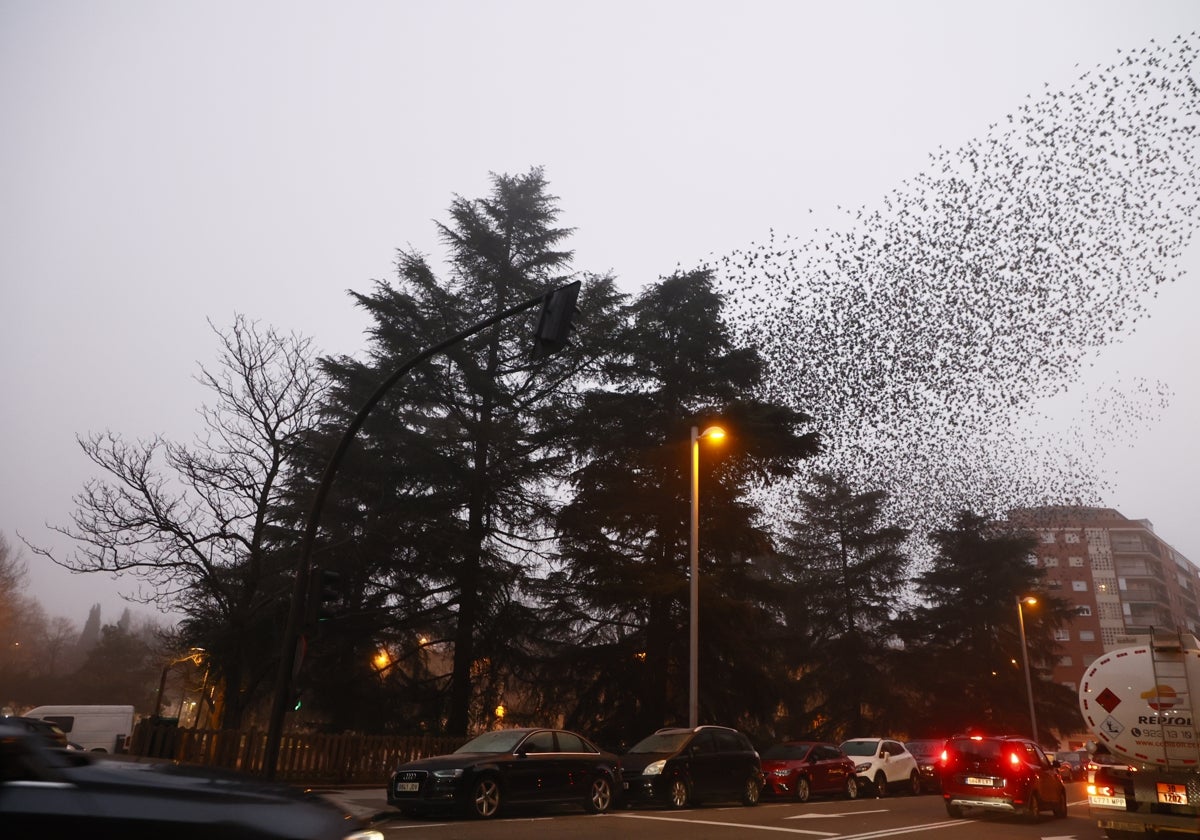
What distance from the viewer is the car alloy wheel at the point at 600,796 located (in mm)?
14438

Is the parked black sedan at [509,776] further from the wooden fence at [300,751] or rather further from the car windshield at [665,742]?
the wooden fence at [300,751]

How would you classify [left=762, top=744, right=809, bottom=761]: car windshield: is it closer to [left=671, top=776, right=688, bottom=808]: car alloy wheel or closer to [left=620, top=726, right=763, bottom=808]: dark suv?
[left=620, top=726, right=763, bottom=808]: dark suv

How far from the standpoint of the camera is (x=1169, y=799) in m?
11.8

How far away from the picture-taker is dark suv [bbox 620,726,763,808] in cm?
1602

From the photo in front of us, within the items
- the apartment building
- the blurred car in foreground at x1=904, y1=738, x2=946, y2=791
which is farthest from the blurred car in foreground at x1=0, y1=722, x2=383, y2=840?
the apartment building

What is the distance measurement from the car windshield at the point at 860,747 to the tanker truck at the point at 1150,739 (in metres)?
11.6

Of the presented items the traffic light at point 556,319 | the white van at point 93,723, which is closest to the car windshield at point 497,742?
the traffic light at point 556,319

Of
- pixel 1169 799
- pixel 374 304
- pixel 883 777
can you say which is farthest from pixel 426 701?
pixel 1169 799

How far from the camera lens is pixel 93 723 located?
2908 centimetres

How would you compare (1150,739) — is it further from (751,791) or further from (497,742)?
(497,742)

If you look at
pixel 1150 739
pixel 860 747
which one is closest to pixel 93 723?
pixel 860 747

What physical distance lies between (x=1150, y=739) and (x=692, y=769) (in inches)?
324

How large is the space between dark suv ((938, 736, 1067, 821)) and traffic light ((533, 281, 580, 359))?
11.8 meters

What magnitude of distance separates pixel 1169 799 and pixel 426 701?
18.6 m
